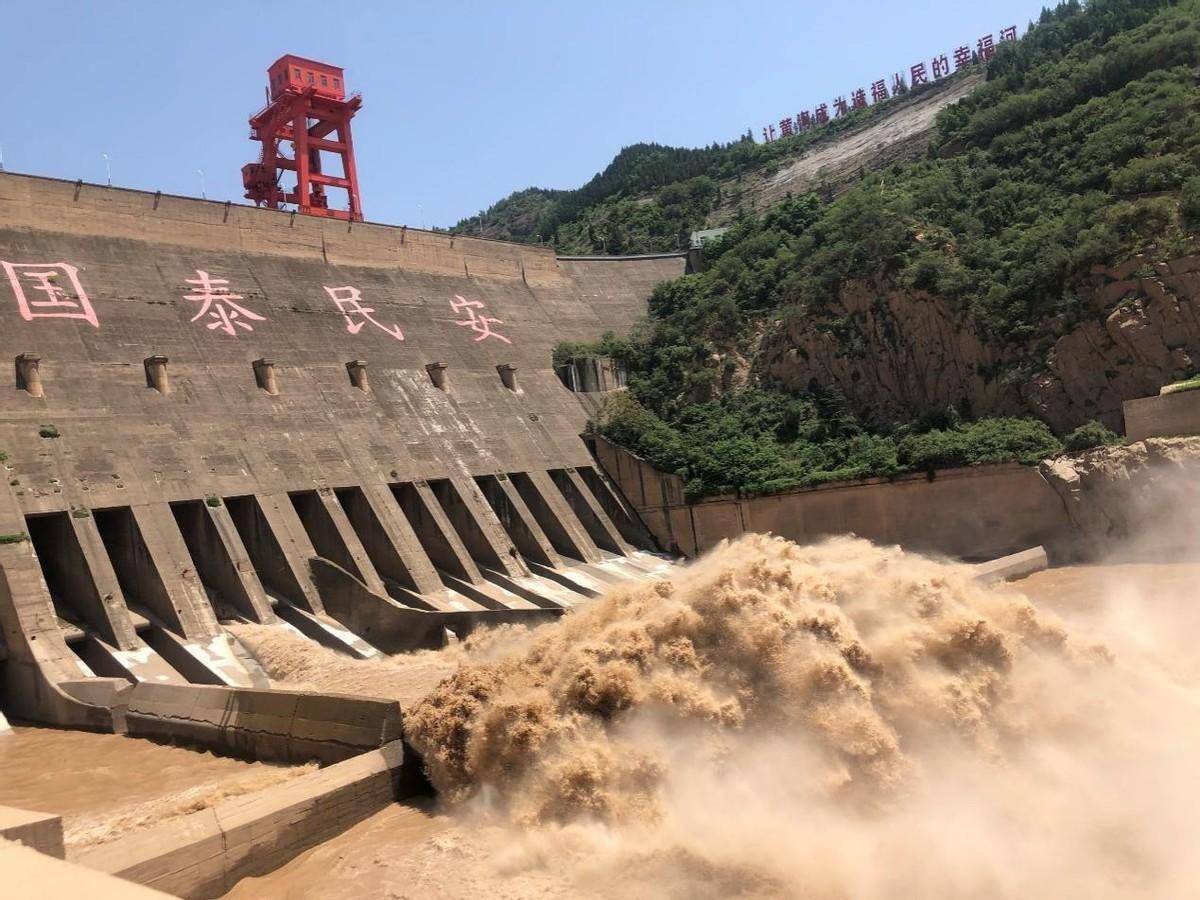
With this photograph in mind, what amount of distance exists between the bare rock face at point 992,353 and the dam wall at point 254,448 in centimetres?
709

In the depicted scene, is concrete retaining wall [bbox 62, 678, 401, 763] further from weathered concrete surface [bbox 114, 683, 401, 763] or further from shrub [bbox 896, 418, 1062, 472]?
shrub [bbox 896, 418, 1062, 472]

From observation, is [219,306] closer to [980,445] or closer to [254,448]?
[254,448]

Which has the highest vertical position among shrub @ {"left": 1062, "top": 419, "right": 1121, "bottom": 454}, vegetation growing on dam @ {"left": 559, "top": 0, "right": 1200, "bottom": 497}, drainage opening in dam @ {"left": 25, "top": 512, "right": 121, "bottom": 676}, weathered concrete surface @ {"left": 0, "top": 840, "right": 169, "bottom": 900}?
vegetation growing on dam @ {"left": 559, "top": 0, "right": 1200, "bottom": 497}

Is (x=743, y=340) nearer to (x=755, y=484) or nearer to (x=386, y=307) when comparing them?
(x=755, y=484)

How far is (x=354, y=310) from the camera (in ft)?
83.2

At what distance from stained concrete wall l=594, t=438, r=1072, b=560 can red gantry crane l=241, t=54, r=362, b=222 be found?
19.2 m

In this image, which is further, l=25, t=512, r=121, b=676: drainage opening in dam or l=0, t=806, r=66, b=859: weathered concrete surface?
l=25, t=512, r=121, b=676: drainage opening in dam

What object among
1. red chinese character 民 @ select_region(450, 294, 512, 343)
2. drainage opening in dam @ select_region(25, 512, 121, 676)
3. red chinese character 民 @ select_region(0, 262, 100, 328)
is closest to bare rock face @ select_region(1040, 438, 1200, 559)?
red chinese character 民 @ select_region(450, 294, 512, 343)

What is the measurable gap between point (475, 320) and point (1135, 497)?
17.6 m

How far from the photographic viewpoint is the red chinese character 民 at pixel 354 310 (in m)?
25.0

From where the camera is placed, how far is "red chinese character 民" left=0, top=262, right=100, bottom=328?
19.3 metres

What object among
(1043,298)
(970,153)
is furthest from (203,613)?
(970,153)

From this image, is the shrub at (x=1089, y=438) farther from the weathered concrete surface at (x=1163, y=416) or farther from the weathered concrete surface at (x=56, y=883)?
the weathered concrete surface at (x=56, y=883)

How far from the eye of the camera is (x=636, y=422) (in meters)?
26.0
